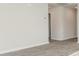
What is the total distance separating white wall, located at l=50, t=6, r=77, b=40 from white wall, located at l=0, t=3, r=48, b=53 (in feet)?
5.47

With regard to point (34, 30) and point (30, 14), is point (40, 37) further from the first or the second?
point (30, 14)

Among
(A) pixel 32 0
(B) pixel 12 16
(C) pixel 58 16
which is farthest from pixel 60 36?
(A) pixel 32 0

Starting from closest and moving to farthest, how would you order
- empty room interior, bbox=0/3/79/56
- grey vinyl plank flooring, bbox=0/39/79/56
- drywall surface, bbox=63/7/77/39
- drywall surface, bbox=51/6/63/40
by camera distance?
grey vinyl plank flooring, bbox=0/39/79/56
empty room interior, bbox=0/3/79/56
drywall surface, bbox=51/6/63/40
drywall surface, bbox=63/7/77/39

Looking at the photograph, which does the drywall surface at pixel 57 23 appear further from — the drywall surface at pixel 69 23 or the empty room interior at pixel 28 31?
the drywall surface at pixel 69 23

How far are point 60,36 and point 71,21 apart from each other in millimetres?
1567

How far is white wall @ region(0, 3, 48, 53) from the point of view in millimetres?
4828

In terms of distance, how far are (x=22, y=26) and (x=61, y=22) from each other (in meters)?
3.28

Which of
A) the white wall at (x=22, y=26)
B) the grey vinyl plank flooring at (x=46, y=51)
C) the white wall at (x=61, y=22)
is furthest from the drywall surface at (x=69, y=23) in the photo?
the grey vinyl plank flooring at (x=46, y=51)

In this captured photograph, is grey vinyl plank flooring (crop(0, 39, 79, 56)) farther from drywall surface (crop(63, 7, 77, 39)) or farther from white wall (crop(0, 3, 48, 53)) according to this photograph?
drywall surface (crop(63, 7, 77, 39))

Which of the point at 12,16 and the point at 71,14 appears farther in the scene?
the point at 71,14

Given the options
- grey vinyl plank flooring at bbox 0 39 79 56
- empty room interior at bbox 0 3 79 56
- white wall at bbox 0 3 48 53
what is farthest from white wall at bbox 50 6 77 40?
grey vinyl plank flooring at bbox 0 39 79 56

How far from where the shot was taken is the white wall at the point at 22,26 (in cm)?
483

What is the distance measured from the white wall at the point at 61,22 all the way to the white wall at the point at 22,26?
167 centimetres

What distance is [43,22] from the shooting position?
6.52m
